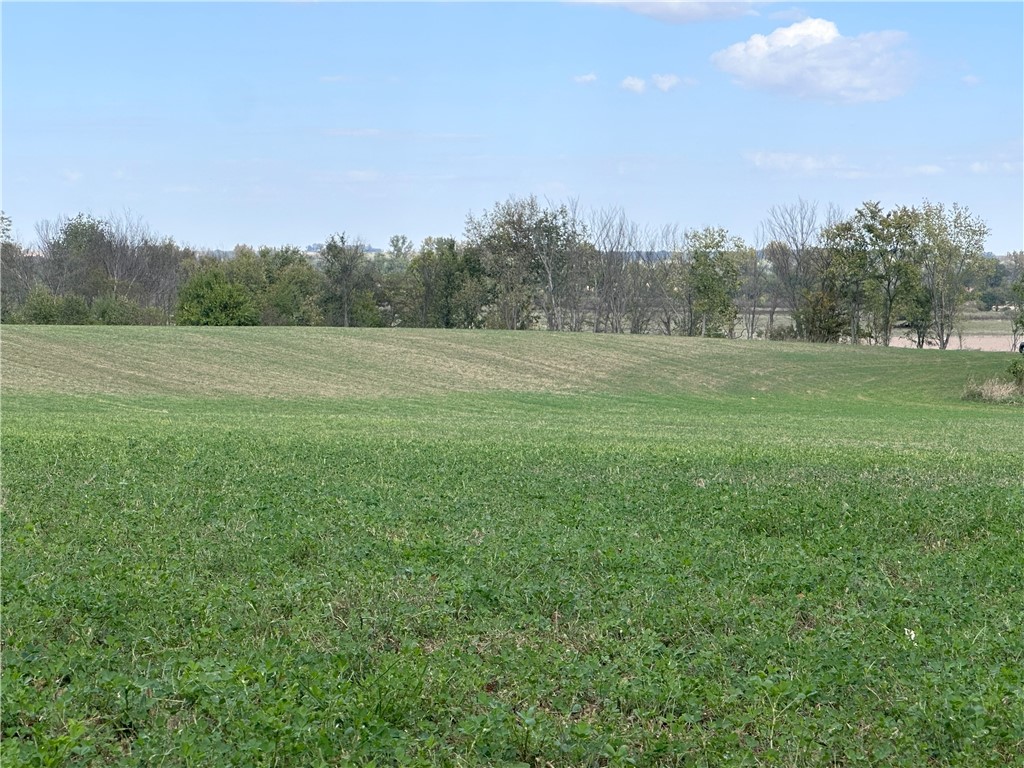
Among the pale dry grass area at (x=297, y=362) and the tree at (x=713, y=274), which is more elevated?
the tree at (x=713, y=274)

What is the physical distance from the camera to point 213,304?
70125mm

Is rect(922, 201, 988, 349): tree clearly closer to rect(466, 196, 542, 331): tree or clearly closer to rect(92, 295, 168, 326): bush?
rect(466, 196, 542, 331): tree

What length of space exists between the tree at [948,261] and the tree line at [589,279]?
4.4 inches

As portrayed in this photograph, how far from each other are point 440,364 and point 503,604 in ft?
150

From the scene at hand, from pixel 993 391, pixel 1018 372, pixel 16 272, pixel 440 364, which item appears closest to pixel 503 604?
pixel 440 364

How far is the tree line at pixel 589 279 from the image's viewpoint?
81375mm

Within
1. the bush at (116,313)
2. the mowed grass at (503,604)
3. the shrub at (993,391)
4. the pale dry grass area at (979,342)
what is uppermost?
the bush at (116,313)

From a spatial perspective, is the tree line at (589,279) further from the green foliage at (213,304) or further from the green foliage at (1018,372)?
the green foliage at (1018,372)

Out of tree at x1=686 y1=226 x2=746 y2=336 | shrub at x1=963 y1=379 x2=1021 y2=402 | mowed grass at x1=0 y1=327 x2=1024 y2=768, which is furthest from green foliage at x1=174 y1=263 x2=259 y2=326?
mowed grass at x1=0 y1=327 x2=1024 y2=768

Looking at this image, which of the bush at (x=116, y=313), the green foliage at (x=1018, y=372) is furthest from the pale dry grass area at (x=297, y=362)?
the green foliage at (x=1018, y=372)

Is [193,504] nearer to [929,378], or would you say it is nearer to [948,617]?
[948,617]

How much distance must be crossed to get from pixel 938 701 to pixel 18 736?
479cm

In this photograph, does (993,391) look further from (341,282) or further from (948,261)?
(341,282)

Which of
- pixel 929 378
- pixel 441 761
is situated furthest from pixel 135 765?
pixel 929 378
